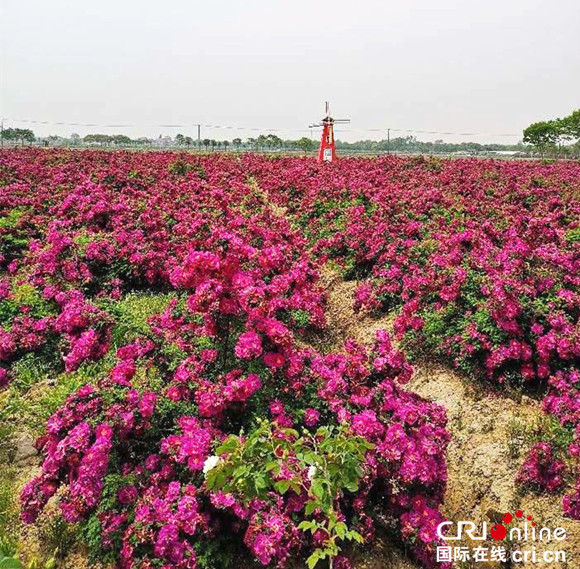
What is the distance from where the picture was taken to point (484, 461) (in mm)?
4078

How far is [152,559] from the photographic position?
283cm

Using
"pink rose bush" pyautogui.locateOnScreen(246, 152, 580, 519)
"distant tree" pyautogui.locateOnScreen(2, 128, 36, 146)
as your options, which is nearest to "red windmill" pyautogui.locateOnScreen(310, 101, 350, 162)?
"pink rose bush" pyautogui.locateOnScreen(246, 152, 580, 519)

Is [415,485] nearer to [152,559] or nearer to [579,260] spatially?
[152,559]

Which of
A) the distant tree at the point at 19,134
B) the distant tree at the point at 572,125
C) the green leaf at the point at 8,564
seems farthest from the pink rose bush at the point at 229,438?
the distant tree at the point at 19,134

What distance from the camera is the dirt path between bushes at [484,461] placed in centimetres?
330

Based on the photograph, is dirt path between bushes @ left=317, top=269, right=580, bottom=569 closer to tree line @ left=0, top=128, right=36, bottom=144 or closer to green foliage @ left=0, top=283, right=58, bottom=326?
green foliage @ left=0, top=283, right=58, bottom=326

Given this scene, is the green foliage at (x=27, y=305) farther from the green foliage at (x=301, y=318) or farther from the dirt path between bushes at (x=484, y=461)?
the dirt path between bushes at (x=484, y=461)

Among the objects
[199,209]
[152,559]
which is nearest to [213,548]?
[152,559]

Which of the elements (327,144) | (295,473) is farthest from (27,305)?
(327,144)

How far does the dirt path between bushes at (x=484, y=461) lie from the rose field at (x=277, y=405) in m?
0.02

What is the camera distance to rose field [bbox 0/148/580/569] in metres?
2.89

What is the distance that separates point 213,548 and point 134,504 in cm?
56

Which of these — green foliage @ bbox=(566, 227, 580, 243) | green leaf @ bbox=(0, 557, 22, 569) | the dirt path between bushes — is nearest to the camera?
green leaf @ bbox=(0, 557, 22, 569)

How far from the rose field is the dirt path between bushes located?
2 cm
